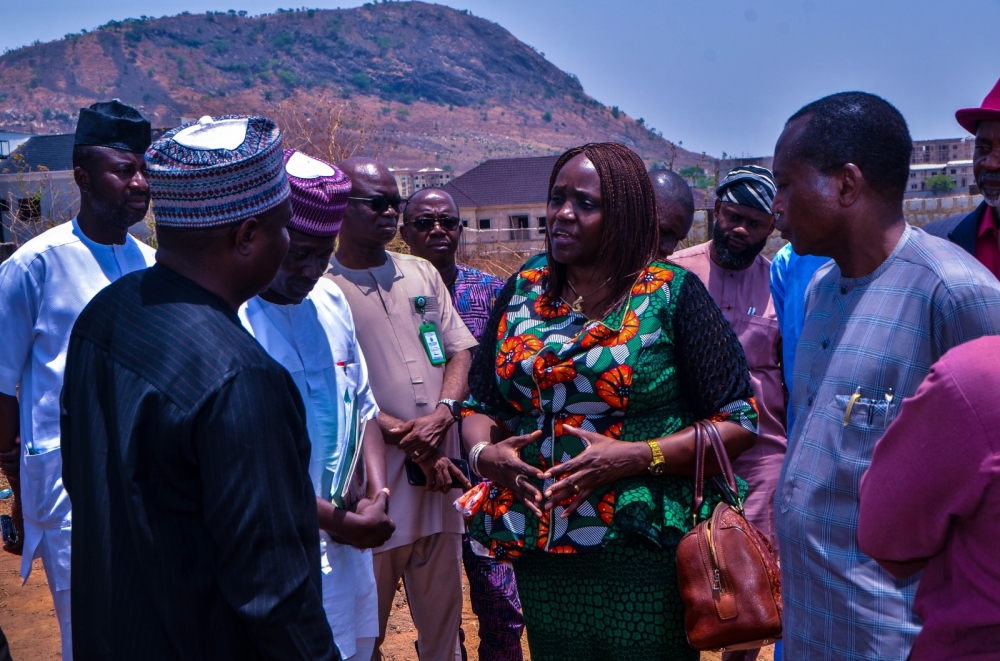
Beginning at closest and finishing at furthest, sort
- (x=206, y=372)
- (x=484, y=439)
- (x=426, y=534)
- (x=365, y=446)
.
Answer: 1. (x=206, y=372)
2. (x=484, y=439)
3. (x=365, y=446)
4. (x=426, y=534)

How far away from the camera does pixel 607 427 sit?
2.80 m

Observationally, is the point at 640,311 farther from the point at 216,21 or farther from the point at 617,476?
the point at 216,21

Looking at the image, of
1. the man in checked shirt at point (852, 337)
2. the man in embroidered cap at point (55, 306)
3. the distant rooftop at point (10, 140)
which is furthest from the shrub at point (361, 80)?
the man in checked shirt at point (852, 337)

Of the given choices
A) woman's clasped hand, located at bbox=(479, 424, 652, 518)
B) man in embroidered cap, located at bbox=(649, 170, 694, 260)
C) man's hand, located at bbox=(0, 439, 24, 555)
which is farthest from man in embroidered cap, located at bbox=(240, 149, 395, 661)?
man in embroidered cap, located at bbox=(649, 170, 694, 260)

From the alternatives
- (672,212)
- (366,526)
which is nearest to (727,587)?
(366,526)

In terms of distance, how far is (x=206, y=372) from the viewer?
1703 mm

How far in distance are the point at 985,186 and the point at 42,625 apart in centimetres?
538

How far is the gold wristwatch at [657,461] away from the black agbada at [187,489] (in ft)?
3.80

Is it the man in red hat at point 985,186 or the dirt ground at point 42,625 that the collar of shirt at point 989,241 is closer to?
the man in red hat at point 985,186

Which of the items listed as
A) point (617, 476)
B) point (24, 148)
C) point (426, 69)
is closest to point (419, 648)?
point (617, 476)

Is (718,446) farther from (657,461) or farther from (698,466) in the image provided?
(657,461)

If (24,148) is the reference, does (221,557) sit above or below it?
below

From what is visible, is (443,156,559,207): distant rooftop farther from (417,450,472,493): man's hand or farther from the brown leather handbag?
the brown leather handbag

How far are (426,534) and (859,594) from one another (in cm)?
202
